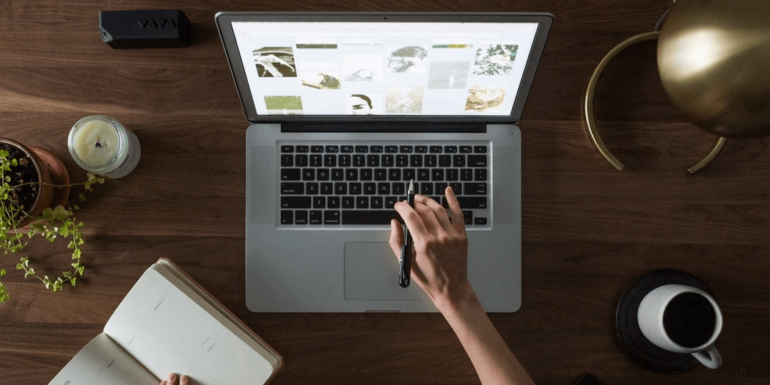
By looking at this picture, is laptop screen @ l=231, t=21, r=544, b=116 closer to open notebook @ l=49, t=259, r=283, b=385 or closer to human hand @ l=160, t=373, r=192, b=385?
open notebook @ l=49, t=259, r=283, b=385

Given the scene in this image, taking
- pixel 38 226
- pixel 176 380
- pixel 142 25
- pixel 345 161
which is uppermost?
pixel 142 25

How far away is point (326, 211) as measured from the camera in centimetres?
79

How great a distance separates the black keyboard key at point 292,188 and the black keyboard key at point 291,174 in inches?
0.4

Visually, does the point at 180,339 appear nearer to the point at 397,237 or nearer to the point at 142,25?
the point at 397,237

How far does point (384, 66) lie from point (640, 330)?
23.1 inches

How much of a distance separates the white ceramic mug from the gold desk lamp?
0.94 ft

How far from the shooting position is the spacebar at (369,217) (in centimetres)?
78

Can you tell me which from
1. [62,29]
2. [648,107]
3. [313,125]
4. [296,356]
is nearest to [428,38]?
[313,125]

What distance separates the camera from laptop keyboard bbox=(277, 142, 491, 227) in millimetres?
787

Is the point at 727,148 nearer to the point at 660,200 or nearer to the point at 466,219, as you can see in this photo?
the point at 660,200

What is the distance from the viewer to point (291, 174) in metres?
0.79

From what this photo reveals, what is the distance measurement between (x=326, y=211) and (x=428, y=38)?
0.33 m

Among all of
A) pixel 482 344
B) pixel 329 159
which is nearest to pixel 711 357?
pixel 482 344

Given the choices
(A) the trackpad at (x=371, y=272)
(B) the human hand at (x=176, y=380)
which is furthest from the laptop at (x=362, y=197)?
(B) the human hand at (x=176, y=380)
